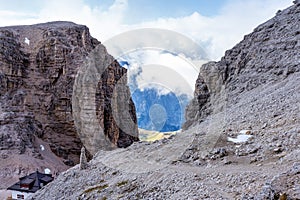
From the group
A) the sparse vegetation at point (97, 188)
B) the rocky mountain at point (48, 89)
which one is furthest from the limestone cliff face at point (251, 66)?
the rocky mountain at point (48, 89)

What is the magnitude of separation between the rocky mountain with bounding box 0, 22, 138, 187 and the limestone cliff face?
45.9m

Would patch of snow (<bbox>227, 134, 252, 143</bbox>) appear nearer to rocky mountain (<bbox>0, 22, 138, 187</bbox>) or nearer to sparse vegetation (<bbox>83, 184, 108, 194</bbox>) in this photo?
sparse vegetation (<bbox>83, 184, 108, 194</bbox>)

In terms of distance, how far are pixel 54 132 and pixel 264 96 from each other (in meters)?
79.9

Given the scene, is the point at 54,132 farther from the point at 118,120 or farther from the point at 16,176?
the point at 16,176

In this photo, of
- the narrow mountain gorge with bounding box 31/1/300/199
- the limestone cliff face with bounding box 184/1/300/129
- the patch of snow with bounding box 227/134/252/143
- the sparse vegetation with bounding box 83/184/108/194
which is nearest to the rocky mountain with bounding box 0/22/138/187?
the limestone cliff face with bounding box 184/1/300/129

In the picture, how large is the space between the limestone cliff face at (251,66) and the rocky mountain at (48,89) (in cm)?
4587

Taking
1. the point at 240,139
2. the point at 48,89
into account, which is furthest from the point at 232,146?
the point at 48,89

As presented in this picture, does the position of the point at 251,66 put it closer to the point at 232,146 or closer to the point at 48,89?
the point at 232,146

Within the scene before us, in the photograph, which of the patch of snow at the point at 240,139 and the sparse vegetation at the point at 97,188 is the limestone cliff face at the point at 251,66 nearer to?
the patch of snow at the point at 240,139

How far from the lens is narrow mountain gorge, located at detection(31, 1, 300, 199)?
19.9 metres

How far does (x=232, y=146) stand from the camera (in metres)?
27.6

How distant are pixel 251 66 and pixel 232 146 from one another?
2480cm

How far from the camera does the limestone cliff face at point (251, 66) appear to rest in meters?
44.2

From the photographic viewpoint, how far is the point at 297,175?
1527 centimetres
